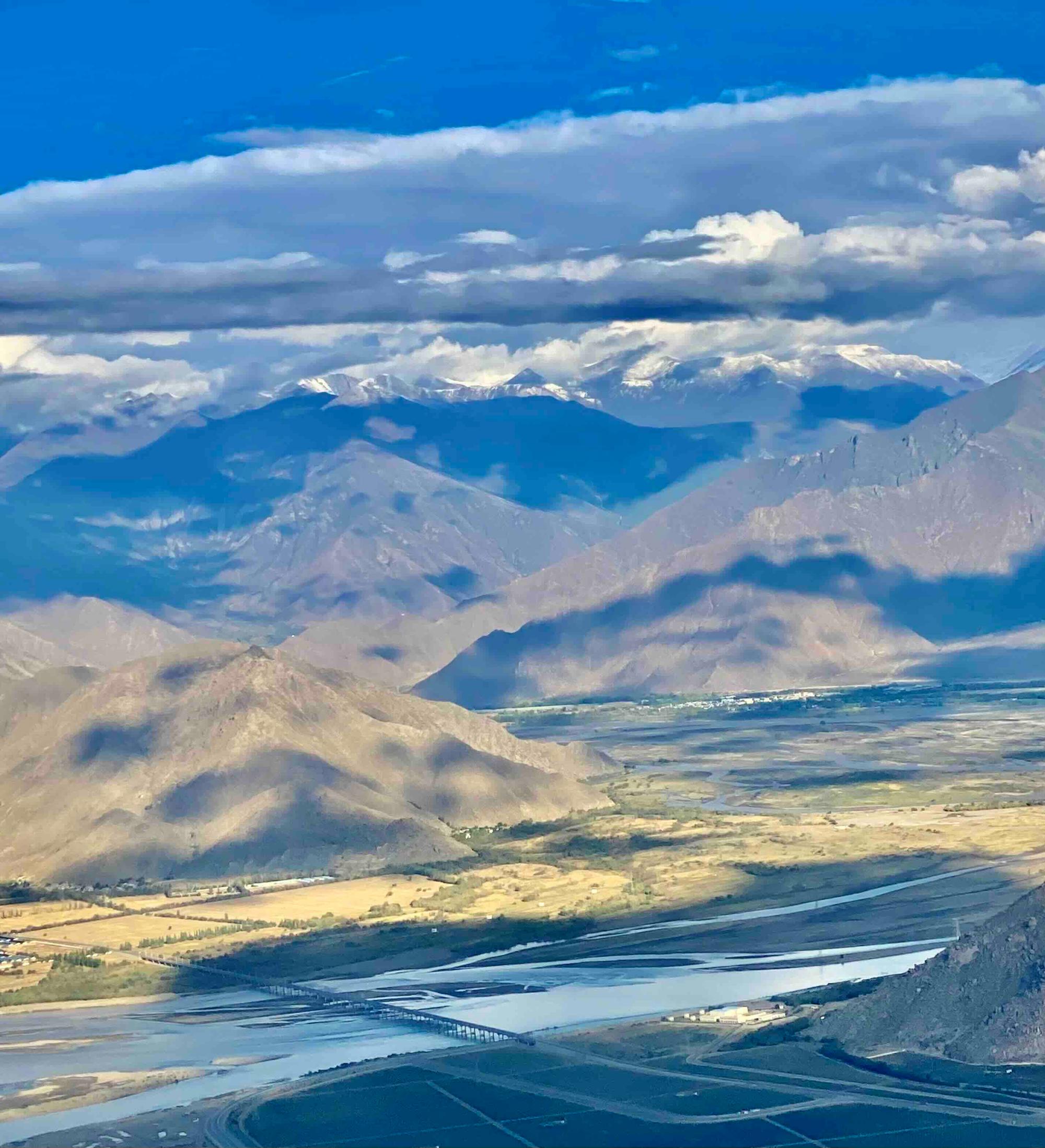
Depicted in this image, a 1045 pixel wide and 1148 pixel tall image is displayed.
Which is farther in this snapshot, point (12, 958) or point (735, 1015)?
point (12, 958)

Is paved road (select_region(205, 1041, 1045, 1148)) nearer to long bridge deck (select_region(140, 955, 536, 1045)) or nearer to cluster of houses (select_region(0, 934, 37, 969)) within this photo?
long bridge deck (select_region(140, 955, 536, 1045))

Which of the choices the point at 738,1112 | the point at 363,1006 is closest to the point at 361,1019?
the point at 363,1006

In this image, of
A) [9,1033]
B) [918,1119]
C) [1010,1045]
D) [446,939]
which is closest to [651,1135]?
[918,1119]

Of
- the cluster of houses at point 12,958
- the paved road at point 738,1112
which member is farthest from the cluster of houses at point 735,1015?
the cluster of houses at point 12,958

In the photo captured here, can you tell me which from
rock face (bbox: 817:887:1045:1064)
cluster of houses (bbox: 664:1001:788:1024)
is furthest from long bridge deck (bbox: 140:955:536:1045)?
rock face (bbox: 817:887:1045:1064)

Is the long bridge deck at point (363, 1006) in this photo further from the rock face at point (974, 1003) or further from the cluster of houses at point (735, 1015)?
the rock face at point (974, 1003)

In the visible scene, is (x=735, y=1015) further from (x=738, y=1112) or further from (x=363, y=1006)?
(x=363, y=1006)

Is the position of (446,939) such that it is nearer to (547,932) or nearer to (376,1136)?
(547,932)
